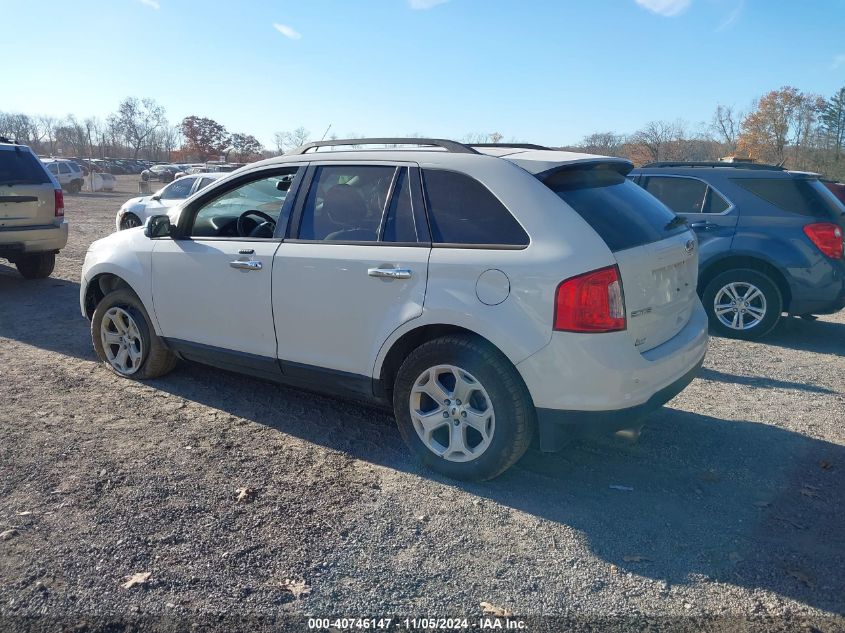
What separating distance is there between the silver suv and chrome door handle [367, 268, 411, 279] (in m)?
7.00

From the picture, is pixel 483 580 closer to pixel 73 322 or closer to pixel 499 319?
pixel 499 319

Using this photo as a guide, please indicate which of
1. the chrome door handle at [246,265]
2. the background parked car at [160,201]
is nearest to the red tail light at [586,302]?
the chrome door handle at [246,265]

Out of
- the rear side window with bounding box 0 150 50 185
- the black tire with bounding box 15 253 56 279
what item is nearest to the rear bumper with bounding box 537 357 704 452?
the rear side window with bounding box 0 150 50 185

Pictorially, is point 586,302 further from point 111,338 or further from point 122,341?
point 111,338

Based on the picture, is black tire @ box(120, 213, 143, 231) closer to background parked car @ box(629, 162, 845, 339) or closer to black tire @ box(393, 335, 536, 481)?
background parked car @ box(629, 162, 845, 339)

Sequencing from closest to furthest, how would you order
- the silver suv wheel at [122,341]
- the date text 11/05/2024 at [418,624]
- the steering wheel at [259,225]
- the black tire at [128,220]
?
the date text 11/05/2024 at [418,624], the steering wheel at [259,225], the silver suv wheel at [122,341], the black tire at [128,220]

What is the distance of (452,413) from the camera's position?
12.8ft

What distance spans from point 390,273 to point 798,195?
5265 mm

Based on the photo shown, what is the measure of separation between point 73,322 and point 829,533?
23.5 ft

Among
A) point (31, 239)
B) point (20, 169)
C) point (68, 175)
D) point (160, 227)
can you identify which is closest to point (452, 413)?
point (160, 227)

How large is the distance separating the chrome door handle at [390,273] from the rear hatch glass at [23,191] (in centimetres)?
703

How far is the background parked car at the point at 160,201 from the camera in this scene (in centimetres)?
1512

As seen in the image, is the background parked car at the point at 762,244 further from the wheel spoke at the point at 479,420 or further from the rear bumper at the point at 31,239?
the rear bumper at the point at 31,239

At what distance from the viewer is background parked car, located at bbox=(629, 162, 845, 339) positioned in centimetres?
711
